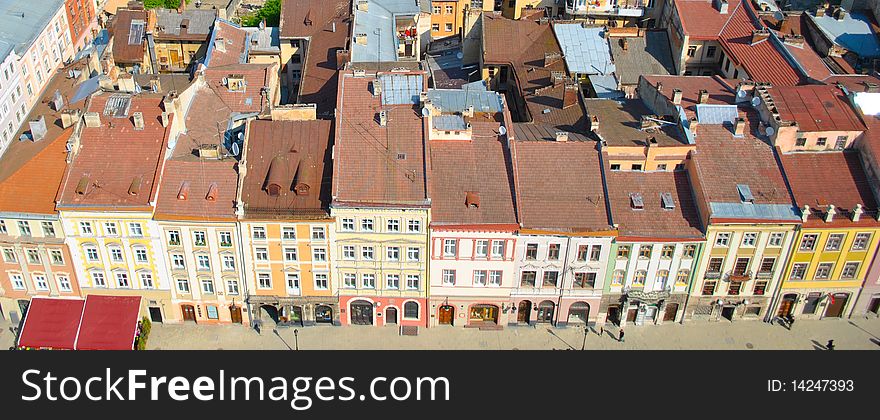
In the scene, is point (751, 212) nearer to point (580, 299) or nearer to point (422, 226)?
point (580, 299)

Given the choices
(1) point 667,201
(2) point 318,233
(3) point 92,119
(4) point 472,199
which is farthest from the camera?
(1) point 667,201

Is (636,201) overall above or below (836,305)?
above

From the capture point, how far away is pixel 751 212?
261 ft

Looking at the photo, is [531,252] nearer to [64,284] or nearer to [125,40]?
[64,284]

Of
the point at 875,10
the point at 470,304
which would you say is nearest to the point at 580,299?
the point at 470,304

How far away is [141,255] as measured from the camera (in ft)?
262

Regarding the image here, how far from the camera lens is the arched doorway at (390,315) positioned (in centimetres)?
8456

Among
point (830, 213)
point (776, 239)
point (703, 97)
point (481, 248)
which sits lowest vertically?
point (481, 248)

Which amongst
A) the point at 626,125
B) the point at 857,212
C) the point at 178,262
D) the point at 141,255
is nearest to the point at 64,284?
the point at 141,255

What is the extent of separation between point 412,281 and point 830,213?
136ft

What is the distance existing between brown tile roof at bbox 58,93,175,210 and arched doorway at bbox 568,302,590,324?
142 ft

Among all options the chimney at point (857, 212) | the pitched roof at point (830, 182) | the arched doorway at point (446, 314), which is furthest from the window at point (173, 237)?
the chimney at point (857, 212)

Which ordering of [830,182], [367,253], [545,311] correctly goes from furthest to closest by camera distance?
1. [545,311]
2. [830,182]
3. [367,253]

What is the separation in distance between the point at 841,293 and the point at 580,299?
28.2 m
